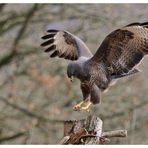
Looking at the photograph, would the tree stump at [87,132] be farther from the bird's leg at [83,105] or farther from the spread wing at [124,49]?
the spread wing at [124,49]

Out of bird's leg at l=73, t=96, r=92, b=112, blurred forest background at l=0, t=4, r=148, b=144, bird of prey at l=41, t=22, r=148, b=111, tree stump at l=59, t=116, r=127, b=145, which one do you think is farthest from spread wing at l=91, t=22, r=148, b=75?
blurred forest background at l=0, t=4, r=148, b=144

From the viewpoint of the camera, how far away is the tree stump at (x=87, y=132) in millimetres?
4945

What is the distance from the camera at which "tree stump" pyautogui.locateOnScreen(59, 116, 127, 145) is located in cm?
495

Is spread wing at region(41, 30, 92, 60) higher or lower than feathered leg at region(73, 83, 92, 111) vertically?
higher

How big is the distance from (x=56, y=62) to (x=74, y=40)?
7449mm

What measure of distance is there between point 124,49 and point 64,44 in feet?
1.87

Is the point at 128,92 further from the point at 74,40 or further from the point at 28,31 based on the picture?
the point at 74,40

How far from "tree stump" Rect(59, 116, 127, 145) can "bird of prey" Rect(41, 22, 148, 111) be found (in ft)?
2.19

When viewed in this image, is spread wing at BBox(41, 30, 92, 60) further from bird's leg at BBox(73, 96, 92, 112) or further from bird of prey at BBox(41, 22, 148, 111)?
bird's leg at BBox(73, 96, 92, 112)

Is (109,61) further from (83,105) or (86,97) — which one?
(83,105)

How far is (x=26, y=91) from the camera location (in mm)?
14570

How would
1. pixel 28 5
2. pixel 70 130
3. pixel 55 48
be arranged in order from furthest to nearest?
1. pixel 28 5
2. pixel 55 48
3. pixel 70 130

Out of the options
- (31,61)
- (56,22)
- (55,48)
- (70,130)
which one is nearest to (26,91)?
(31,61)

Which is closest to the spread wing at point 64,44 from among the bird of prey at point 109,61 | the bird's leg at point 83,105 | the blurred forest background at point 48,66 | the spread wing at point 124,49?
the bird of prey at point 109,61
